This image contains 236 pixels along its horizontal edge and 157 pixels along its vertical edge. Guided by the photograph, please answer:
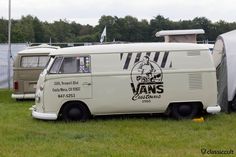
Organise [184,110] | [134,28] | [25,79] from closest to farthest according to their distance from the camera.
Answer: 1. [184,110]
2. [25,79]
3. [134,28]

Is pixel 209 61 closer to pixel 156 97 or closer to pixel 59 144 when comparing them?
pixel 156 97

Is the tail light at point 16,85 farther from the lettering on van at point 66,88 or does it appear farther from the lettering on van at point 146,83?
the lettering on van at point 146,83

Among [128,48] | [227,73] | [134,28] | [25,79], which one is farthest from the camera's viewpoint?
[134,28]

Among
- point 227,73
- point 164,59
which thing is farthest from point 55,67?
point 227,73

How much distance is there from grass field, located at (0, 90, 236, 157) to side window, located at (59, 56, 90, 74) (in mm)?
1253

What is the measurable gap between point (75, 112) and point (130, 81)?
1530 mm

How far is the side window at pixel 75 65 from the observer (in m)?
12.3

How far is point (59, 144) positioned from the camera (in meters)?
9.27

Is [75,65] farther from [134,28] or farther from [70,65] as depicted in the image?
[134,28]

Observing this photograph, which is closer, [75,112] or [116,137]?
[116,137]

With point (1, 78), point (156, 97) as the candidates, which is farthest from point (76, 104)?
point (1, 78)

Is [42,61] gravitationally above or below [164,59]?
below

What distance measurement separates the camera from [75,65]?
12367 millimetres

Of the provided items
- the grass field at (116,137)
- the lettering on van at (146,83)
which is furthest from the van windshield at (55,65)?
the lettering on van at (146,83)
